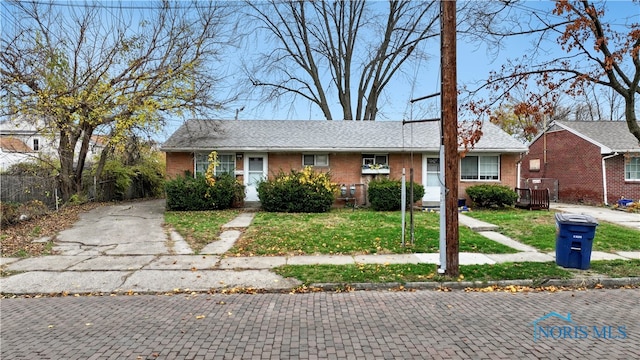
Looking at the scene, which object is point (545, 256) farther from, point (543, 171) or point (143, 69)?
point (543, 171)

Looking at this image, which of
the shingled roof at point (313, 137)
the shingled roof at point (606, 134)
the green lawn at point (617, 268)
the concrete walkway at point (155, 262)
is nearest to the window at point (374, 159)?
the shingled roof at point (313, 137)

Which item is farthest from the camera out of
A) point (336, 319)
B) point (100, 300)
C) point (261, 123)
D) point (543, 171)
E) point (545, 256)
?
point (543, 171)

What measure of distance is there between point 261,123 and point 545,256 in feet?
49.6

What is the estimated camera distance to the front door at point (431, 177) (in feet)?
56.3

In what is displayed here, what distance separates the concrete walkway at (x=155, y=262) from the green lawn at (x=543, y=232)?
0.46 meters

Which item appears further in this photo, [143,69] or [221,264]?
[143,69]

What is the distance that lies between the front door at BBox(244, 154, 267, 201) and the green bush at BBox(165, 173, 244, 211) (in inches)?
63.5

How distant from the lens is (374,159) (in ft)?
56.5

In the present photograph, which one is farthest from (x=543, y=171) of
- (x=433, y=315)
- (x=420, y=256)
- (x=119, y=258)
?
(x=119, y=258)

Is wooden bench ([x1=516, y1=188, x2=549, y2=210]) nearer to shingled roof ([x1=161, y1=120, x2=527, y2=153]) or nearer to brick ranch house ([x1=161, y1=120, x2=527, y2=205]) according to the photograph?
brick ranch house ([x1=161, y1=120, x2=527, y2=205])

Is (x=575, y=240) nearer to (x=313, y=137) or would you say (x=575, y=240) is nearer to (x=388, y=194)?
(x=388, y=194)

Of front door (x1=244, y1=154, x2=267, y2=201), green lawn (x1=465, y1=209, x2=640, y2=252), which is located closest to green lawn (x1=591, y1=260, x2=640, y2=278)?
green lawn (x1=465, y1=209, x2=640, y2=252)

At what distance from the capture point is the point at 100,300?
5797 millimetres

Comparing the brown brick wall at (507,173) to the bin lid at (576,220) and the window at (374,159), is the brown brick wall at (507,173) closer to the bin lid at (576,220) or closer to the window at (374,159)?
the window at (374,159)
